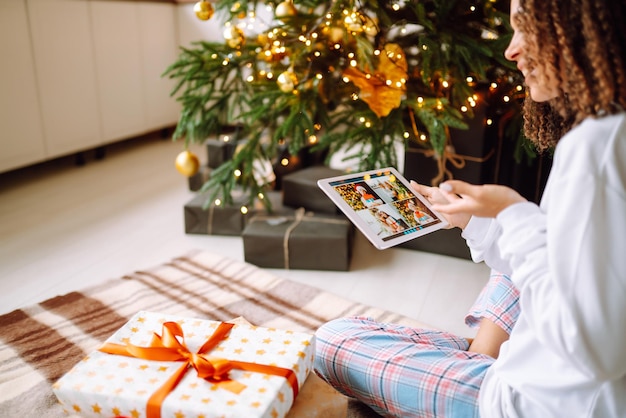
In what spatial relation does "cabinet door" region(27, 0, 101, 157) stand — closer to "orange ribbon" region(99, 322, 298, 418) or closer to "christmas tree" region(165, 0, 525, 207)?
"christmas tree" region(165, 0, 525, 207)

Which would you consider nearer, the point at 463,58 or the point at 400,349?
the point at 400,349

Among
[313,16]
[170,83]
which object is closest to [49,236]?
[313,16]

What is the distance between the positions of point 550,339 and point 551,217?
0.12 meters

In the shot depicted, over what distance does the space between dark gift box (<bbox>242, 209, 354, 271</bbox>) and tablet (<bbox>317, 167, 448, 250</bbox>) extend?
0.64 meters

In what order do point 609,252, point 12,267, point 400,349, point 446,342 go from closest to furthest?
1. point 609,252
2. point 400,349
3. point 446,342
4. point 12,267

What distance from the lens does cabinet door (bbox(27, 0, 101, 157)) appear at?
91.4 inches

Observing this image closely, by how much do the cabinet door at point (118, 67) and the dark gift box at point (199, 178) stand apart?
0.76 m

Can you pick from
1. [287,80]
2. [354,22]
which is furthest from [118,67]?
[354,22]

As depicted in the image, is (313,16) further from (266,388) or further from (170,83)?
(170,83)

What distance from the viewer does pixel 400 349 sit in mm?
870

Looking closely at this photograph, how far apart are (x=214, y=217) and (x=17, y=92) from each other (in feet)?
3.46

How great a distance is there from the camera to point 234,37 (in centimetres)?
162

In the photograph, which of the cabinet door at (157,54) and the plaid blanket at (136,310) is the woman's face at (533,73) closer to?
the plaid blanket at (136,310)

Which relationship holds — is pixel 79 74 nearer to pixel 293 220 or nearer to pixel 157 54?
pixel 157 54
